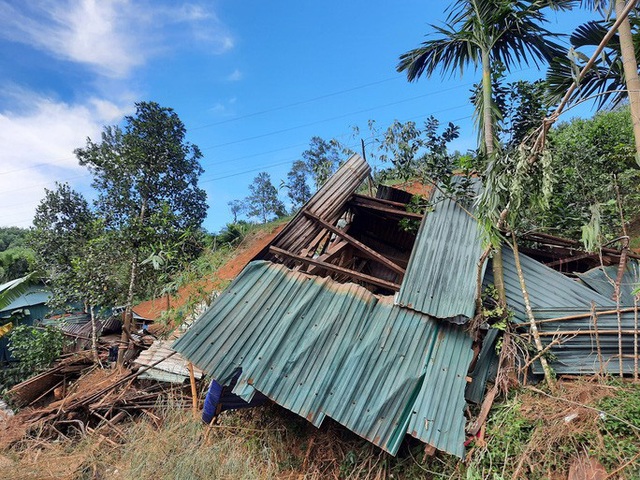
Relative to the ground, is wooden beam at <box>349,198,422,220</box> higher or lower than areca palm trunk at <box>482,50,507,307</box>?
lower

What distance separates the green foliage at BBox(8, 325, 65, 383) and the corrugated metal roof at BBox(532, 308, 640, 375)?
12.1 meters

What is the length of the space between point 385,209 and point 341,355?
119 inches

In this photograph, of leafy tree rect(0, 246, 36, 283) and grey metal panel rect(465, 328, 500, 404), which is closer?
grey metal panel rect(465, 328, 500, 404)

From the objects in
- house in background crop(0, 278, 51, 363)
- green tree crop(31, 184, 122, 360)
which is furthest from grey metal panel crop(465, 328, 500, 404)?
house in background crop(0, 278, 51, 363)

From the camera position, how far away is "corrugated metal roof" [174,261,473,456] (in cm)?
367

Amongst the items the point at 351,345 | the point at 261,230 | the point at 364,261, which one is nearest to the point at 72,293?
the point at 364,261

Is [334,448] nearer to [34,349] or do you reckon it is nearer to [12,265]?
[34,349]

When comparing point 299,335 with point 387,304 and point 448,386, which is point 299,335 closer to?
point 387,304

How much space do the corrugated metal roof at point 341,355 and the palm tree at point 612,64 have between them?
Result: 4.25 meters

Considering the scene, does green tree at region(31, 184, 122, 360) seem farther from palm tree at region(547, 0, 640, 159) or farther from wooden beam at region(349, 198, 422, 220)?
palm tree at region(547, 0, 640, 159)

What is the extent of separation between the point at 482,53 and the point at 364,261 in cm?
459

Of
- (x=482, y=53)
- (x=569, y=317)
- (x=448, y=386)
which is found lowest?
(x=448, y=386)

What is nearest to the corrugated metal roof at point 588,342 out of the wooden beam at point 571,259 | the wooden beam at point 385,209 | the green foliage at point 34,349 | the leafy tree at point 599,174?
the wooden beam at point 571,259

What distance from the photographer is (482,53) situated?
5.46 m
